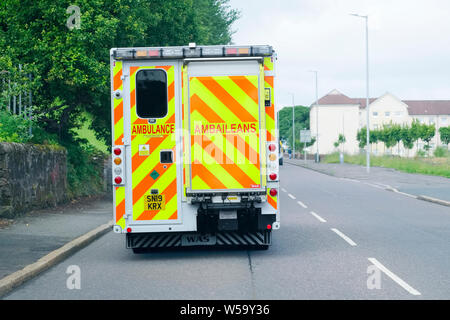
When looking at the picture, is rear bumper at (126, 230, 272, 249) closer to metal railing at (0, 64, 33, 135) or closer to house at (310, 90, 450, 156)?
metal railing at (0, 64, 33, 135)

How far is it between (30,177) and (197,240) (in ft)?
22.7

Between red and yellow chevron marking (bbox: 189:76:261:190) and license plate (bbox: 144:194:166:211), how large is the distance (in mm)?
517

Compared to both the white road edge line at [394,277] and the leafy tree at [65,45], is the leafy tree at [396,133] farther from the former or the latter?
the white road edge line at [394,277]

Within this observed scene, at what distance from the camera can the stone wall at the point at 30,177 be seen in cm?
1277

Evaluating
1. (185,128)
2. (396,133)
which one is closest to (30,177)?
(185,128)

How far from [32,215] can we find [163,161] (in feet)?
21.5

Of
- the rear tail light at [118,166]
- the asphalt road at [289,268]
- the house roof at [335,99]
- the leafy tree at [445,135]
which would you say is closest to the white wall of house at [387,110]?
the house roof at [335,99]

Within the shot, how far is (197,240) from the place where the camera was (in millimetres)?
8914

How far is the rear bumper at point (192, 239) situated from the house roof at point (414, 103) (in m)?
113

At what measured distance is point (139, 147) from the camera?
28.2 ft
